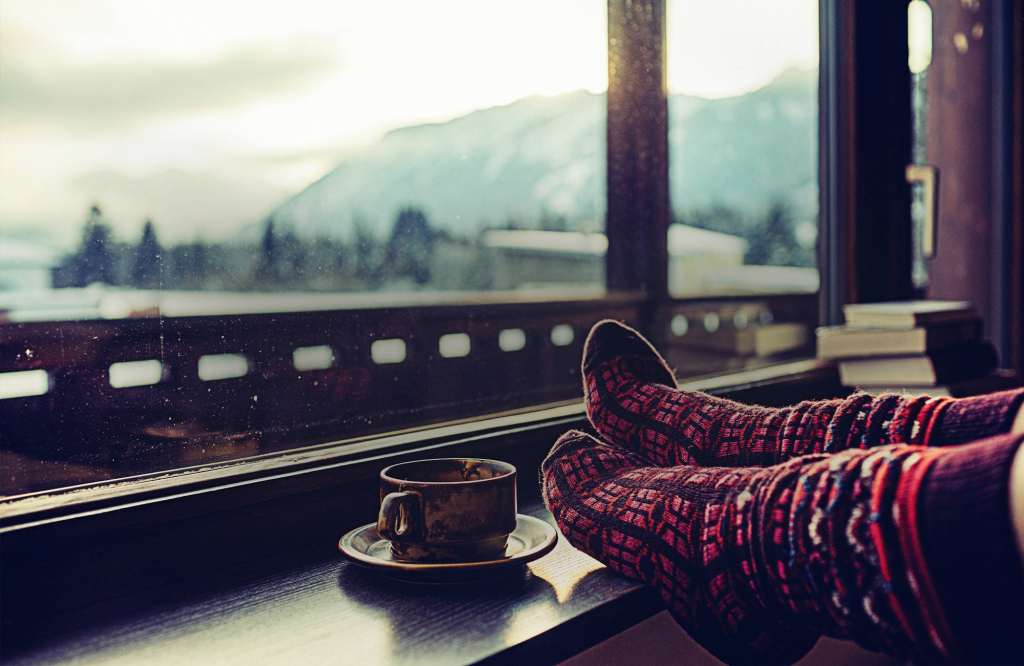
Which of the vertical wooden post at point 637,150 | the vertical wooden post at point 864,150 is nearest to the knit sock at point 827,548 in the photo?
the vertical wooden post at point 637,150

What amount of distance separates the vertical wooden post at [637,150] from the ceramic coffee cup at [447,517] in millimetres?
875

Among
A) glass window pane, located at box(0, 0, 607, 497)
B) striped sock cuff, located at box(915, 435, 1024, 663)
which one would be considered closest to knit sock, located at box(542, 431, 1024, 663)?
striped sock cuff, located at box(915, 435, 1024, 663)

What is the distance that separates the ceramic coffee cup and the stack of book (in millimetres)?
952

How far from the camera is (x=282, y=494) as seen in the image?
0.82m

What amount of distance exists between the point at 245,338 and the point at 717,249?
4.98ft

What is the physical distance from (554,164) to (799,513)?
1332mm

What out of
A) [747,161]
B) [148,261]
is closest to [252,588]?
[148,261]

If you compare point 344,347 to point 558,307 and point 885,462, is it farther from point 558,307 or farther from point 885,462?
point 558,307

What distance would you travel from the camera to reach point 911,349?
1.40m

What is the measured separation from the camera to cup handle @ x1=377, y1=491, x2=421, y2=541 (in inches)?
26.6

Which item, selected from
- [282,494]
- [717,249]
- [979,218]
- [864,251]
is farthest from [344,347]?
[979,218]

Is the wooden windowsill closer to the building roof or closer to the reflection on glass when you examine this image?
the building roof

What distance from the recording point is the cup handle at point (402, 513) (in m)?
0.68

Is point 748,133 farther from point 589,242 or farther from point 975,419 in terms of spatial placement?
point 975,419
